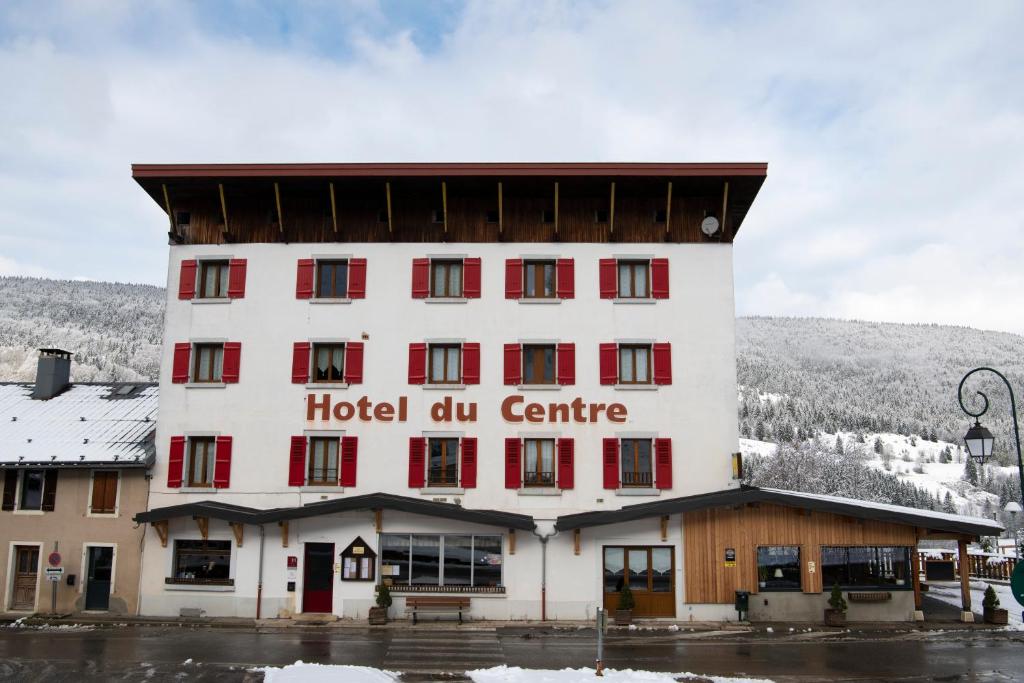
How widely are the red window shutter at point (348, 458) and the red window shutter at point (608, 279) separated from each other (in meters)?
9.86

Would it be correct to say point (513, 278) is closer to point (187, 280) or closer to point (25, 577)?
point (187, 280)

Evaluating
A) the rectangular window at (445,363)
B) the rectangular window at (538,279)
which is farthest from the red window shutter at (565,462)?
the rectangular window at (538,279)

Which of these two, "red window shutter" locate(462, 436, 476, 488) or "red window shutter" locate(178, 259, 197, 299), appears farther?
"red window shutter" locate(178, 259, 197, 299)

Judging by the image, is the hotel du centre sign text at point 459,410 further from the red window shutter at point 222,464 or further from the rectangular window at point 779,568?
the rectangular window at point 779,568

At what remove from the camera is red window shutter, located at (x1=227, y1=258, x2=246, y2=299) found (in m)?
31.2

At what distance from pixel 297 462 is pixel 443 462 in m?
4.93

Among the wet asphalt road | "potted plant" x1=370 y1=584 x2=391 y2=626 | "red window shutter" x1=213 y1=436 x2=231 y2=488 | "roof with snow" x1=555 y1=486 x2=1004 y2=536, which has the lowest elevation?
the wet asphalt road

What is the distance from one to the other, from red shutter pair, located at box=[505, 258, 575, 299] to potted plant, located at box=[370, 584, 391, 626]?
415 inches

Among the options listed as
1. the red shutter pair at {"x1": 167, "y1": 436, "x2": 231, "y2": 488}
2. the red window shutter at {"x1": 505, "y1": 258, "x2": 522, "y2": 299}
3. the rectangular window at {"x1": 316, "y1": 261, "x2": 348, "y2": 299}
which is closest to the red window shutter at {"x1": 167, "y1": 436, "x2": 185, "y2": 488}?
the red shutter pair at {"x1": 167, "y1": 436, "x2": 231, "y2": 488}

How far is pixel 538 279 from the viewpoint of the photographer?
31.0 meters

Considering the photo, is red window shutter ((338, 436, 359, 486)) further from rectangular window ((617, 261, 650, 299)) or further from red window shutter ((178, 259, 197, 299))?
rectangular window ((617, 261, 650, 299))

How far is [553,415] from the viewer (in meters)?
30.0

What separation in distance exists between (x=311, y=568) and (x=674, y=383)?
44.3 ft

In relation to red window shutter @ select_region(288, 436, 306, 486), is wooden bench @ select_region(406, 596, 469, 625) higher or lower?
lower
